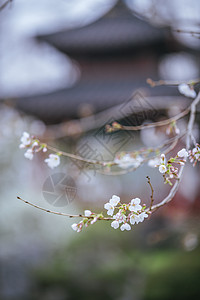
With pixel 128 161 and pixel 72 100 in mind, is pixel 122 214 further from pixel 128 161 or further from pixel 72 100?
pixel 72 100

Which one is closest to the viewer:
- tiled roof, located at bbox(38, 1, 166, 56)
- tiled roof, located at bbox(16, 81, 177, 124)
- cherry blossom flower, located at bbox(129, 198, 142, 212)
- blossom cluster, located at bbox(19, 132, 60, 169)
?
cherry blossom flower, located at bbox(129, 198, 142, 212)

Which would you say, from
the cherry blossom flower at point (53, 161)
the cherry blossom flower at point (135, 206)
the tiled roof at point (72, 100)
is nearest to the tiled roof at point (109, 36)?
the tiled roof at point (72, 100)

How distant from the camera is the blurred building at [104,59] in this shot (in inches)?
271

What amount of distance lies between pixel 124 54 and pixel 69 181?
21.6 ft

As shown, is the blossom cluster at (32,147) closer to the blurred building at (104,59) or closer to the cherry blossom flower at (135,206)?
the cherry blossom flower at (135,206)

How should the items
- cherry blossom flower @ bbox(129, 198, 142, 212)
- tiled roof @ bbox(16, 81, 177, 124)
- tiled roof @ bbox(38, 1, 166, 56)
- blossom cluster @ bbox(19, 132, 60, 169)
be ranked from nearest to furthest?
cherry blossom flower @ bbox(129, 198, 142, 212) → blossom cluster @ bbox(19, 132, 60, 169) → tiled roof @ bbox(16, 81, 177, 124) → tiled roof @ bbox(38, 1, 166, 56)

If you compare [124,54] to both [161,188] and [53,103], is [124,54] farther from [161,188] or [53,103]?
[161,188]

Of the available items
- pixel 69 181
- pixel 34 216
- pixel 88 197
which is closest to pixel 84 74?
pixel 88 197

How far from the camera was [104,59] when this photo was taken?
7797mm

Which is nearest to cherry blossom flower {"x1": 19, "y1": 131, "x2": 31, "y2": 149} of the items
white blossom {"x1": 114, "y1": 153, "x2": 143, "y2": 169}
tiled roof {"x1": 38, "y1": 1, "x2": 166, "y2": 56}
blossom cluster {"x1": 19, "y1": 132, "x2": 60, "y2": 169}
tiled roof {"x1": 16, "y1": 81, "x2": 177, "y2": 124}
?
blossom cluster {"x1": 19, "y1": 132, "x2": 60, "y2": 169}

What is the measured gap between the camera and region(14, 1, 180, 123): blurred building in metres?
6.88

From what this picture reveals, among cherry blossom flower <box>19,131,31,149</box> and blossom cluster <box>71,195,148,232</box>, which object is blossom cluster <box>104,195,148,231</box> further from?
cherry blossom flower <box>19,131,31,149</box>

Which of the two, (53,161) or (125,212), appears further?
(53,161)

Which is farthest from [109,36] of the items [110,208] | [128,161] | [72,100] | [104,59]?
[110,208]
